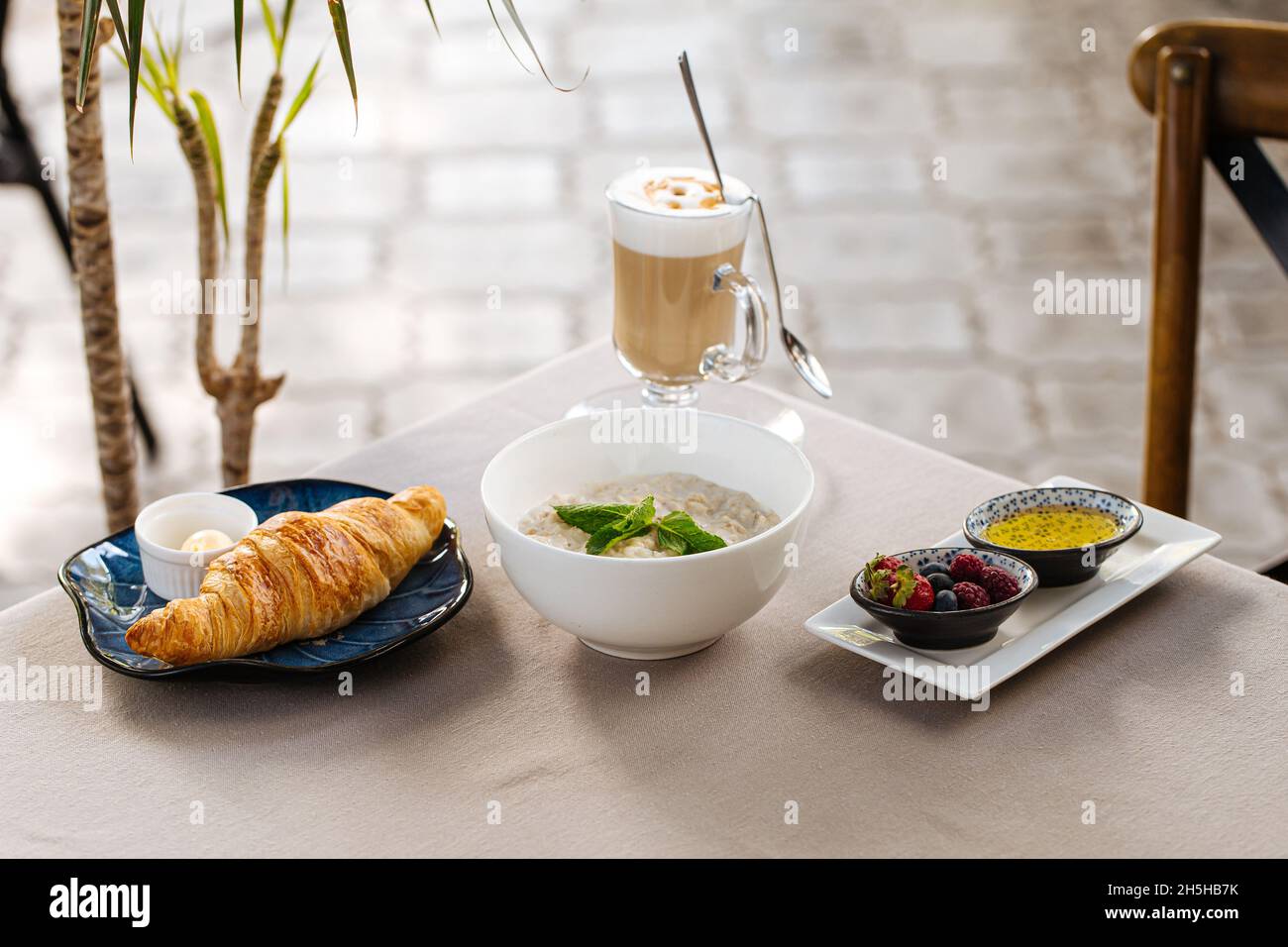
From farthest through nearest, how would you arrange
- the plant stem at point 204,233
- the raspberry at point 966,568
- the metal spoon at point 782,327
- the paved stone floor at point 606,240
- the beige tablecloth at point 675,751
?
the paved stone floor at point 606,240 < the plant stem at point 204,233 < the metal spoon at point 782,327 < the raspberry at point 966,568 < the beige tablecloth at point 675,751

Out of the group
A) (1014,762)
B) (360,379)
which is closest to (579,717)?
(1014,762)

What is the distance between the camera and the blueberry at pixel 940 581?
834mm

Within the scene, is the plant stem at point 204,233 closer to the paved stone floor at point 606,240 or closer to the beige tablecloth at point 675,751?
the beige tablecloth at point 675,751

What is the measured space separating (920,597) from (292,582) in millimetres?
382

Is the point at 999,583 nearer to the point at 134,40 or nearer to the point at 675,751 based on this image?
the point at 675,751

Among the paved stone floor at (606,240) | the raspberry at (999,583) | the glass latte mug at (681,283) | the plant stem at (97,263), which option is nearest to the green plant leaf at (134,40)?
the plant stem at (97,263)

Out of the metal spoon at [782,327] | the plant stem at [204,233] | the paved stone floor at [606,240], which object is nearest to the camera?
the metal spoon at [782,327]

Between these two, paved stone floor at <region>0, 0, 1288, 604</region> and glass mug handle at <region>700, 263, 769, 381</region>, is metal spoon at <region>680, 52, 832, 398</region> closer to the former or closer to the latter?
glass mug handle at <region>700, 263, 769, 381</region>

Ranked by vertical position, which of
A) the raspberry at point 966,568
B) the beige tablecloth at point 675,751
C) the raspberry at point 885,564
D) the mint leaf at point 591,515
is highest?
the mint leaf at point 591,515

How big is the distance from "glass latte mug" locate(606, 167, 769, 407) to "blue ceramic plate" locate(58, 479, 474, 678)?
31cm

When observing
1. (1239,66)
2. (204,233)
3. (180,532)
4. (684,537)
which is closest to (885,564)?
(684,537)

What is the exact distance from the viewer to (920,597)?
82 centimetres

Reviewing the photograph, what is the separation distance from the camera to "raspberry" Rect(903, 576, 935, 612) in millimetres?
819

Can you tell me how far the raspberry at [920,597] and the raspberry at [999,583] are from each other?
0.04m
